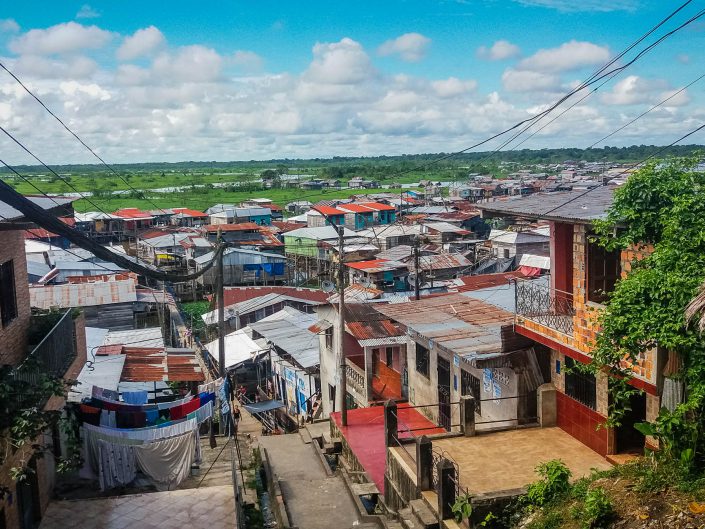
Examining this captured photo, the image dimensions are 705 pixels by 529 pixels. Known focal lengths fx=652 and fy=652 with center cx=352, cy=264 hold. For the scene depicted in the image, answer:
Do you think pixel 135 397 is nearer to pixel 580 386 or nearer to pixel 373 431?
pixel 373 431

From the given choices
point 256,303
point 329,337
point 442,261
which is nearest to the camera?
point 329,337

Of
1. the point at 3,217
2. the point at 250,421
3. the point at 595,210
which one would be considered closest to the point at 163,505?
the point at 3,217

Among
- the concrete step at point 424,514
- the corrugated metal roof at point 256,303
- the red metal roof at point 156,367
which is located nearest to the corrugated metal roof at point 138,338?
the red metal roof at point 156,367

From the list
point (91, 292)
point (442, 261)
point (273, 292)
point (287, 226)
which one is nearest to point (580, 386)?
point (91, 292)

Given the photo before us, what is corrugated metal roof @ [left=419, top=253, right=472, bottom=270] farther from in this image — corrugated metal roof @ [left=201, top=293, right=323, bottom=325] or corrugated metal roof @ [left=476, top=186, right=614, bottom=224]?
corrugated metal roof @ [left=476, top=186, right=614, bottom=224]

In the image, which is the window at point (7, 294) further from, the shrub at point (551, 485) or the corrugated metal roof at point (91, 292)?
the corrugated metal roof at point (91, 292)

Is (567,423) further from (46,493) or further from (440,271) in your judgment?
(440,271)

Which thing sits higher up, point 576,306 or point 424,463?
point 576,306
